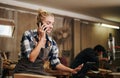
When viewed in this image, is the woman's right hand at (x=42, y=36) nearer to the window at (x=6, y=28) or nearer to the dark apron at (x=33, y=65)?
the dark apron at (x=33, y=65)

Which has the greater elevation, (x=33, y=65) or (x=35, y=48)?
(x=35, y=48)

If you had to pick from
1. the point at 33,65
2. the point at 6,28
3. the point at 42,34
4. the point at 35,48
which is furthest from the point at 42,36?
the point at 6,28

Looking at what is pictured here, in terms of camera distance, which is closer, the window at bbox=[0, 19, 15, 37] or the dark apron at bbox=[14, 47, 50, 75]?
the dark apron at bbox=[14, 47, 50, 75]

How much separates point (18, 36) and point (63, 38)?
148 cm

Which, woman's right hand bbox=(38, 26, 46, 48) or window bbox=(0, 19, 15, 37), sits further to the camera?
window bbox=(0, 19, 15, 37)

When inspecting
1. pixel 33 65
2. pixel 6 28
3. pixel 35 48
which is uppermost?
pixel 6 28

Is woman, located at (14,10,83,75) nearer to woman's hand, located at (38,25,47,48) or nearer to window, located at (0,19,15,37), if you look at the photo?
woman's hand, located at (38,25,47,48)

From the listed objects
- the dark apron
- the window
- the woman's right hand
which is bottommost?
the dark apron

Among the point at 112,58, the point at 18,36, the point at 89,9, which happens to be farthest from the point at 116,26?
the point at 18,36

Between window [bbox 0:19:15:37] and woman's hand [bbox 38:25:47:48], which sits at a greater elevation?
window [bbox 0:19:15:37]

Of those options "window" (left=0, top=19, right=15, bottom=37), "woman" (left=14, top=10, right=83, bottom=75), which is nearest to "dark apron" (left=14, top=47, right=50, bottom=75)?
"woman" (left=14, top=10, right=83, bottom=75)

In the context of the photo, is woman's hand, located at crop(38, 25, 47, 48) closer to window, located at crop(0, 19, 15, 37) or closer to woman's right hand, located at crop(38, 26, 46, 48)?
woman's right hand, located at crop(38, 26, 46, 48)

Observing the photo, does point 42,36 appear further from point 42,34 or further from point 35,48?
point 35,48

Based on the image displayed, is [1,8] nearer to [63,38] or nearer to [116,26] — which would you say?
[63,38]
